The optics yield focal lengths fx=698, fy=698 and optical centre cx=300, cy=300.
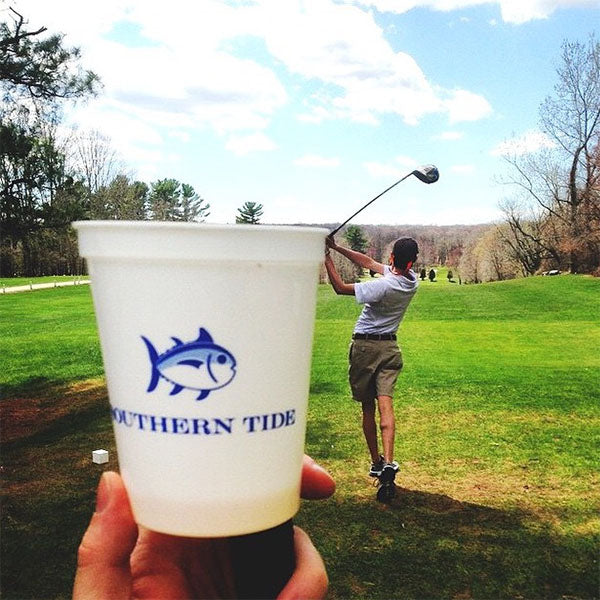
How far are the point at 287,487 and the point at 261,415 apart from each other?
0.14 m

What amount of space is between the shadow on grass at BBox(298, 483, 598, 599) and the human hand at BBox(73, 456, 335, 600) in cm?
314

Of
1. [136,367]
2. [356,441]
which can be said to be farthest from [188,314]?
[356,441]

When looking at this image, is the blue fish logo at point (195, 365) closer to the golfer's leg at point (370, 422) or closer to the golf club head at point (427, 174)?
the golf club head at point (427, 174)

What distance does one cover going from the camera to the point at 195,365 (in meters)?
0.95

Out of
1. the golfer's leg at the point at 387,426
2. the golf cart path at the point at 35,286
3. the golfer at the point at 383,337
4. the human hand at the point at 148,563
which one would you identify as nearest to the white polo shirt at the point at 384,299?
the golfer at the point at 383,337

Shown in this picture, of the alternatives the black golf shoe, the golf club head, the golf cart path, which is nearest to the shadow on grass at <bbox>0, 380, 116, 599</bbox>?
the black golf shoe

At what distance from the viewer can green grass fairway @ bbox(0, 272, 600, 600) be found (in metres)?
4.32

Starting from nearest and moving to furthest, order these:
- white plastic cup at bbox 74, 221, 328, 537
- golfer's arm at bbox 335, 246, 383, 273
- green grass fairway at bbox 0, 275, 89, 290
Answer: white plastic cup at bbox 74, 221, 328, 537 < golfer's arm at bbox 335, 246, 383, 273 < green grass fairway at bbox 0, 275, 89, 290

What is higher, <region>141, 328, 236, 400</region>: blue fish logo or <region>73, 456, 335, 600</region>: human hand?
<region>141, 328, 236, 400</region>: blue fish logo

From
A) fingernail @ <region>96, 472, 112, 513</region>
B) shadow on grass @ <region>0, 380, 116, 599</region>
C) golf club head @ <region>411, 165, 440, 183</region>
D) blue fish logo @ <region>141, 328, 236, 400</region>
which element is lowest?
shadow on grass @ <region>0, 380, 116, 599</region>

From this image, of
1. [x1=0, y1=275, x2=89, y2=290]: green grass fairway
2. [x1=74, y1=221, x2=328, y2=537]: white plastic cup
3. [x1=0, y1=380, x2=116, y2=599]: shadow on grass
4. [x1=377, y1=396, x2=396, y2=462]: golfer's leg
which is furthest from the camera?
[x1=0, y1=275, x2=89, y2=290]: green grass fairway

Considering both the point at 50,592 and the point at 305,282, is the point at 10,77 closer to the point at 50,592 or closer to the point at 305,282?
the point at 50,592

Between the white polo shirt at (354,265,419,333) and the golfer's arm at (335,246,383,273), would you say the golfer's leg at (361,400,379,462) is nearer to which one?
the white polo shirt at (354,265,419,333)

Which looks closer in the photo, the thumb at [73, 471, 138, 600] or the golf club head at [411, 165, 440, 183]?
Answer: the thumb at [73, 471, 138, 600]
